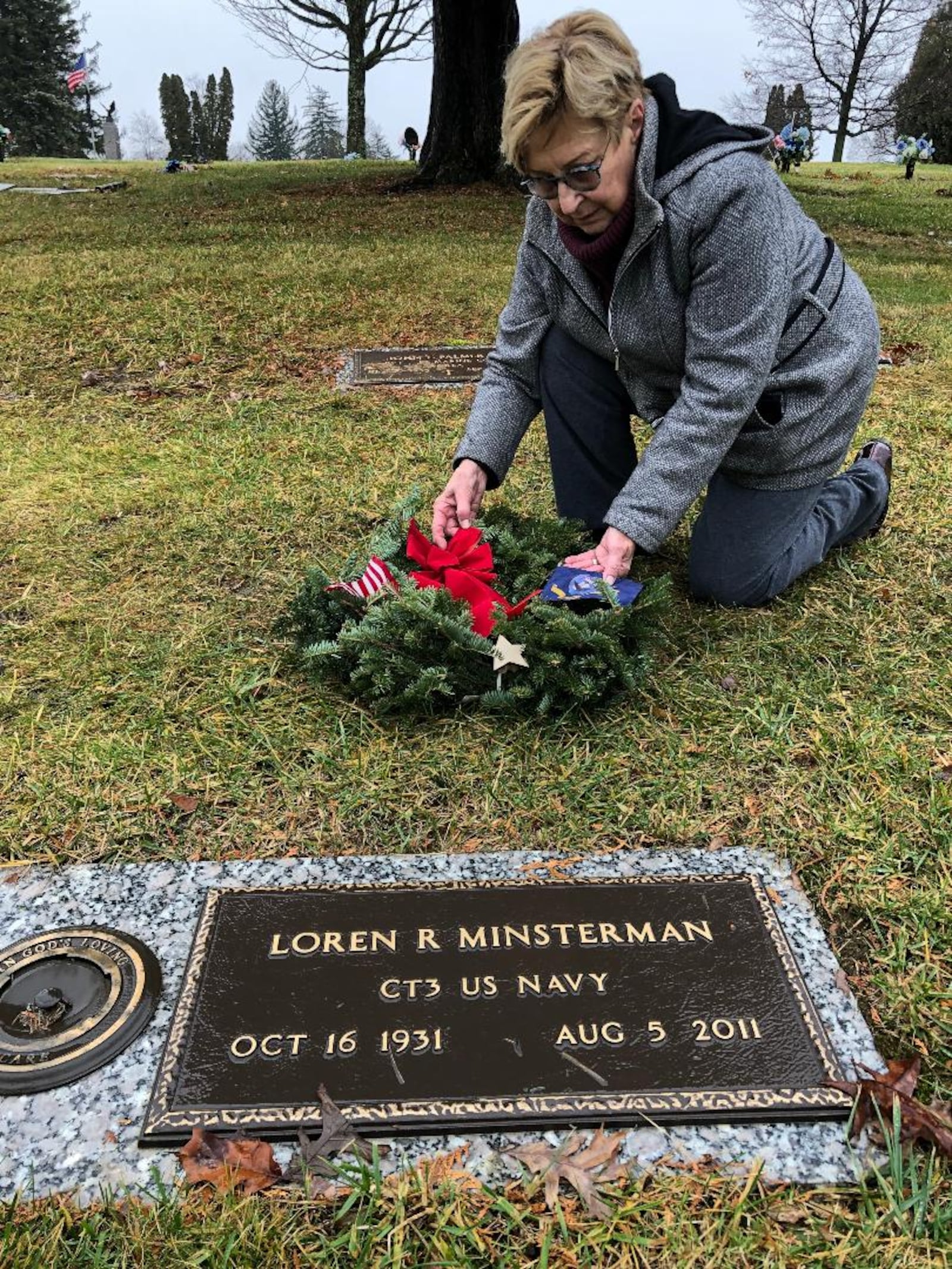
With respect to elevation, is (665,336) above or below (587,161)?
below

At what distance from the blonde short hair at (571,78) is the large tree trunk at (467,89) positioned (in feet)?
31.6

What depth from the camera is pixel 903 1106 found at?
1584 mm

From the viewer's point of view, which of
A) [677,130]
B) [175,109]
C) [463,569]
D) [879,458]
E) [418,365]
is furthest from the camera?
[175,109]

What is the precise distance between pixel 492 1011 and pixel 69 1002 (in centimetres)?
75

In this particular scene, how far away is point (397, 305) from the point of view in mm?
6625

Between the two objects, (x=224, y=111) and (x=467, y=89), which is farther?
(x=224, y=111)

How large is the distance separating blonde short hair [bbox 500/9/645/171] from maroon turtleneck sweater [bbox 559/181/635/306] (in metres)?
0.22

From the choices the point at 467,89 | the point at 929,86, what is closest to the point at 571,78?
the point at 467,89

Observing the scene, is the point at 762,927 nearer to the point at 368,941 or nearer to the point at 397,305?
the point at 368,941

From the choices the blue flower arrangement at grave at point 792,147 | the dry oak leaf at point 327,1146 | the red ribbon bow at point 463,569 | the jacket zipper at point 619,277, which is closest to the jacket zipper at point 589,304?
the jacket zipper at point 619,277

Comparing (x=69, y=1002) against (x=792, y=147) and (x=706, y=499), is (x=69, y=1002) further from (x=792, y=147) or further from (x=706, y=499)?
(x=792, y=147)

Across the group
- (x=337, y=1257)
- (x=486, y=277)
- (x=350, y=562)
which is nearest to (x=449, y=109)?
(x=486, y=277)

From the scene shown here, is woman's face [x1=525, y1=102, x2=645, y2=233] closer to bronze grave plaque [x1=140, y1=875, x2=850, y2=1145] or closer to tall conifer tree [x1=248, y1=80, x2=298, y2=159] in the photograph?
bronze grave plaque [x1=140, y1=875, x2=850, y2=1145]

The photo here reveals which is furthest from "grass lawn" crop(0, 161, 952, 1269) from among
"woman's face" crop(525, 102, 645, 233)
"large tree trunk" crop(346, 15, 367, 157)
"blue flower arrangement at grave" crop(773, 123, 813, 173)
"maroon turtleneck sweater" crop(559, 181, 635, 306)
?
"large tree trunk" crop(346, 15, 367, 157)
